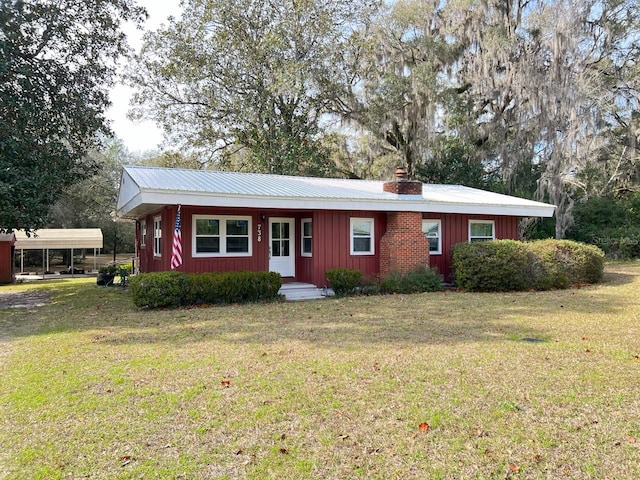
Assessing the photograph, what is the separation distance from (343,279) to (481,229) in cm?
590

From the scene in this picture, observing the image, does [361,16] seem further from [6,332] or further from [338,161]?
[6,332]

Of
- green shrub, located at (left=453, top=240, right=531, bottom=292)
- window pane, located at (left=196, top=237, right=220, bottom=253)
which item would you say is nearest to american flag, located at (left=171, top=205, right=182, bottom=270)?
window pane, located at (left=196, top=237, right=220, bottom=253)

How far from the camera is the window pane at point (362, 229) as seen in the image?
43.8 feet

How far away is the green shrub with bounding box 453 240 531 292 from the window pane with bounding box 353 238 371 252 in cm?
264

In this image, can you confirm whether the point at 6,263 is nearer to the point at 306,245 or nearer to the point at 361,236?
the point at 306,245

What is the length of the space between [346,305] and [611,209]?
20.4m

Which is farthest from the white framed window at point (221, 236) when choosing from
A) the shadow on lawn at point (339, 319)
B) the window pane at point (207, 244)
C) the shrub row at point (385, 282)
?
the shrub row at point (385, 282)

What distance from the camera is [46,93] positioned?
14.1 metres

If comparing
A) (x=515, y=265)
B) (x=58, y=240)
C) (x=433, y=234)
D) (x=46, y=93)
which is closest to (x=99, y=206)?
(x=58, y=240)

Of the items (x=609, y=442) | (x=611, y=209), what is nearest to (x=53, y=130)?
(x=609, y=442)

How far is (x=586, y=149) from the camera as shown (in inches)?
773

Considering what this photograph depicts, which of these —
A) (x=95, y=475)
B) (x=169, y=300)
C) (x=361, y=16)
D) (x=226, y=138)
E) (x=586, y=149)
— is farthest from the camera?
(x=226, y=138)

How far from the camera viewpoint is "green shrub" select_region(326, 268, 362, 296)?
39.4 ft

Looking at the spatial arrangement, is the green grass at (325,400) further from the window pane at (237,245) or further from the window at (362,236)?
the window at (362,236)
